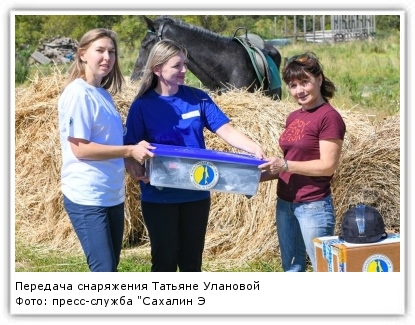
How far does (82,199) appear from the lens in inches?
129

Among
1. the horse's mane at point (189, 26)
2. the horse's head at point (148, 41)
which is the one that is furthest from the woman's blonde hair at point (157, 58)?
the horse's mane at point (189, 26)

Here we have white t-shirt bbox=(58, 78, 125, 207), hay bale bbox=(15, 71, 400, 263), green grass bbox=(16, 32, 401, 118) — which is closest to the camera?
white t-shirt bbox=(58, 78, 125, 207)

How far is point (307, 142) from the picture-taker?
11.4 ft

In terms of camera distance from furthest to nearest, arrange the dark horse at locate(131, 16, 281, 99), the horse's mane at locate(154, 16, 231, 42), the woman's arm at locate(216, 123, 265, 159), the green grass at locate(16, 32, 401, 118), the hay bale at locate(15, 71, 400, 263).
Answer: the green grass at locate(16, 32, 401, 118) < the dark horse at locate(131, 16, 281, 99) < the horse's mane at locate(154, 16, 231, 42) < the hay bale at locate(15, 71, 400, 263) < the woman's arm at locate(216, 123, 265, 159)

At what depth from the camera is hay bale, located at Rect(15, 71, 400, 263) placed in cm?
504

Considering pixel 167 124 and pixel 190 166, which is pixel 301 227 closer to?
pixel 190 166

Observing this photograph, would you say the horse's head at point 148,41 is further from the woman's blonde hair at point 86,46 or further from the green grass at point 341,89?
the woman's blonde hair at point 86,46

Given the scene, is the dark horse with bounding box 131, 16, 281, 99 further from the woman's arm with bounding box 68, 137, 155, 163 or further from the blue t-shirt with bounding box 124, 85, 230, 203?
the woman's arm with bounding box 68, 137, 155, 163

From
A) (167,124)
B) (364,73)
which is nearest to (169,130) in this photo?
(167,124)

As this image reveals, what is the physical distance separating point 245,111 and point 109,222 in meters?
2.39

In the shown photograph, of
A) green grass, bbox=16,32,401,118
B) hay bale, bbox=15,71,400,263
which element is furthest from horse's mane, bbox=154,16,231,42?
hay bale, bbox=15,71,400,263

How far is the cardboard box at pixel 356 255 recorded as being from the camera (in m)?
3.46

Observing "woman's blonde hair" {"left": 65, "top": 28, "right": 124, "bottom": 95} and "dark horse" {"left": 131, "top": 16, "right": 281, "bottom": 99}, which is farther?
"dark horse" {"left": 131, "top": 16, "right": 281, "bottom": 99}
